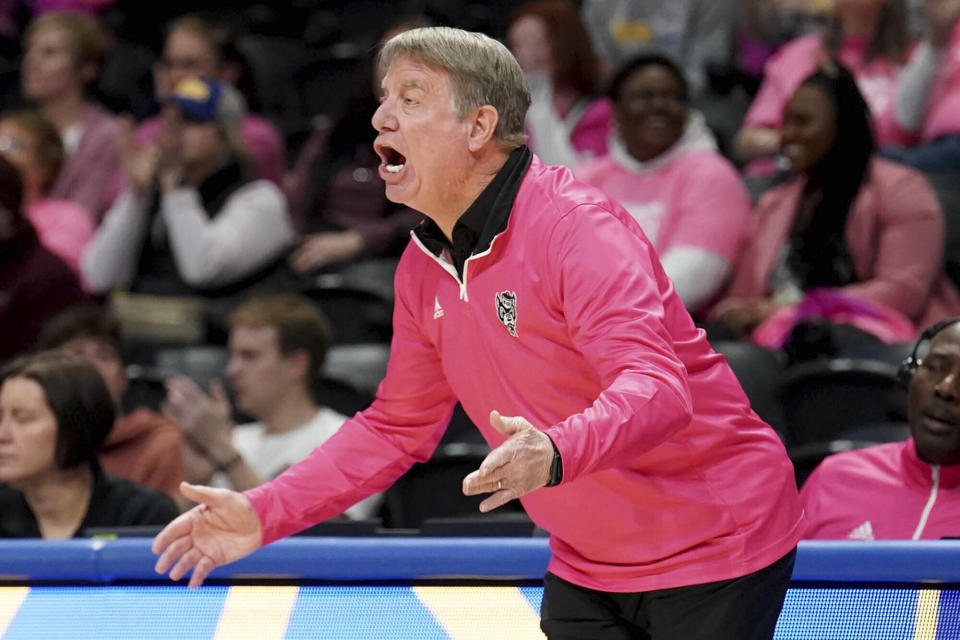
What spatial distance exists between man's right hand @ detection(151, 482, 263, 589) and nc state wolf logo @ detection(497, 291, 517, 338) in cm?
42

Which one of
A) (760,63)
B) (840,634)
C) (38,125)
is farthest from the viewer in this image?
(760,63)

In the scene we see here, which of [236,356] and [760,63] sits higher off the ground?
[760,63]

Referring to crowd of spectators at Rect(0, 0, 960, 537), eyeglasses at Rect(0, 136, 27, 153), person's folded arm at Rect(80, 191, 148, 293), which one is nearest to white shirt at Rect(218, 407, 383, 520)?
crowd of spectators at Rect(0, 0, 960, 537)

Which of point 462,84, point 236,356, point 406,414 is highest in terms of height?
point 462,84

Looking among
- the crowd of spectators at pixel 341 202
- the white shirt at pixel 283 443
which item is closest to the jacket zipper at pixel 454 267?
the crowd of spectators at pixel 341 202

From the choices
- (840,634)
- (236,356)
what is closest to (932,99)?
(236,356)

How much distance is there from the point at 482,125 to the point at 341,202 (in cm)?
314

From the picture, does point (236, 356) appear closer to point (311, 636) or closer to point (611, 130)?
point (611, 130)

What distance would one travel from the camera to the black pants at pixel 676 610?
5.34 feet

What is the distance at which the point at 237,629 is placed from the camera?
193 centimetres

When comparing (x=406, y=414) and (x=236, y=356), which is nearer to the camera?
(x=406, y=414)

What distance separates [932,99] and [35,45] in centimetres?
Answer: 330

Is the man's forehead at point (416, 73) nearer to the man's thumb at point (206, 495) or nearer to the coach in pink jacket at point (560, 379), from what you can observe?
the coach in pink jacket at point (560, 379)

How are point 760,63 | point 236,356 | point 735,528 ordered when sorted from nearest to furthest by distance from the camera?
point 735,528
point 236,356
point 760,63
